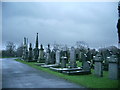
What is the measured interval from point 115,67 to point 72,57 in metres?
7.23

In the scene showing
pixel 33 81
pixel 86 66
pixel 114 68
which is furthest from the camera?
pixel 86 66

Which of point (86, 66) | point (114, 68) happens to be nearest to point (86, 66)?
point (86, 66)

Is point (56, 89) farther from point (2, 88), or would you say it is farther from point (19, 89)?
point (2, 88)

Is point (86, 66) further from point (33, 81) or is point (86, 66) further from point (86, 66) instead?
point (33, 81)

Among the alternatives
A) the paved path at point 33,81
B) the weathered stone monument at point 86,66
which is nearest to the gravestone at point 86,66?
the weathered stone monument at point 86,66

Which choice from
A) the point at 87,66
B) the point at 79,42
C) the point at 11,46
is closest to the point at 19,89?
the point at 87,66

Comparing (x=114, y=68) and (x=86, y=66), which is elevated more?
(x=114, y=68)

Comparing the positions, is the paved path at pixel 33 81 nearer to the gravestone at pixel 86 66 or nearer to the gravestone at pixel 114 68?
the gravestone at pixel 114 68

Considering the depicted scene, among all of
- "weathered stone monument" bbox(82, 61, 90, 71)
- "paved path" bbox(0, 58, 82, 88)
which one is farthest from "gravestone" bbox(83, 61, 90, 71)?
"paved path" bbox(0, 58, 82, 88)

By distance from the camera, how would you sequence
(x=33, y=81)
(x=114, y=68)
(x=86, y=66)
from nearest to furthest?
(x=33, y=81)
(x=114, y=68)
(x=86, y=66)

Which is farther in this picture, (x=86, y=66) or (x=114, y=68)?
(x=86, y=66)

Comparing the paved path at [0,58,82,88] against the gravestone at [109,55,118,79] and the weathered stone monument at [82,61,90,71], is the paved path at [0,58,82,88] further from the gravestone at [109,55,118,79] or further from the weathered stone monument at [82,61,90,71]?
the weathered stone monument at [82,61,90,71]

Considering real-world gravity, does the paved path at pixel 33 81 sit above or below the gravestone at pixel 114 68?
below

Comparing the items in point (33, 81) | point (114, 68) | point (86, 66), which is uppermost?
point (114, 68)
